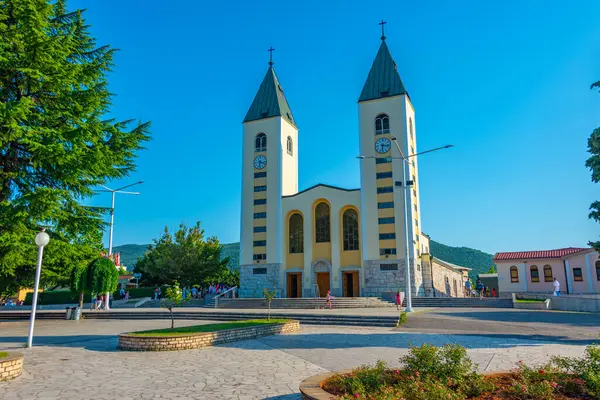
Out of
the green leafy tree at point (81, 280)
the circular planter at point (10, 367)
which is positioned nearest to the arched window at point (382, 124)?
the green leafy tree at point (81, 280)

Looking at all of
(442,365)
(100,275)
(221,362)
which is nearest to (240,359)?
(221,362)

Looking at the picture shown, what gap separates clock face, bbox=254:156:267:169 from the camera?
41562mm

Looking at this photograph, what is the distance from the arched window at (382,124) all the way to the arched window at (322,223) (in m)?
8.14

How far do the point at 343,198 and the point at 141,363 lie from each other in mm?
30186

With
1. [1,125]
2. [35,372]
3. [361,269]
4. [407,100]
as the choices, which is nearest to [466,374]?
[35,372]

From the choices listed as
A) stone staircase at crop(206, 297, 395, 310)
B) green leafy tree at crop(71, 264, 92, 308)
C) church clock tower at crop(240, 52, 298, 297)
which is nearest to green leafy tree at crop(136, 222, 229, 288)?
church clock tower at crop(240, 52, 298, 297)

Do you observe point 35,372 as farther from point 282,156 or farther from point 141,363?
point 282,156

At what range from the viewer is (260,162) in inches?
1644

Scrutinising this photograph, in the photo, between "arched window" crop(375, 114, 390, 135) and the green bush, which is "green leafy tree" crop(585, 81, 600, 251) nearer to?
"arched window" crop(375, 114, 390, 135)

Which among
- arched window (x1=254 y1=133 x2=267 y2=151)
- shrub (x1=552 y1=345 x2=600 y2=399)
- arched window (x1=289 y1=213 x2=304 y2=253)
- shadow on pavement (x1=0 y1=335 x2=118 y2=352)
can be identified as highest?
arched window (x1=254 y1=133 x2=267 y2=151)

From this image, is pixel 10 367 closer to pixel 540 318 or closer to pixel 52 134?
pixel 52 134

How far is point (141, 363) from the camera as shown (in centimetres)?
968

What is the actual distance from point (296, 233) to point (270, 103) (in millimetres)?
13499

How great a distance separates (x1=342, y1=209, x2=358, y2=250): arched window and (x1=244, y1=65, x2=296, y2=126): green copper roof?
11855 mm
